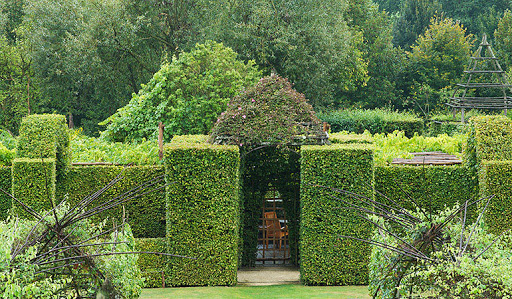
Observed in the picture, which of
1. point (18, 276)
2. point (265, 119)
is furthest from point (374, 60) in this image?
point (18, 276)

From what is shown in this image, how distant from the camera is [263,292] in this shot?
33.6 ft

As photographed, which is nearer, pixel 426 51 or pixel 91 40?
pixel 91 40

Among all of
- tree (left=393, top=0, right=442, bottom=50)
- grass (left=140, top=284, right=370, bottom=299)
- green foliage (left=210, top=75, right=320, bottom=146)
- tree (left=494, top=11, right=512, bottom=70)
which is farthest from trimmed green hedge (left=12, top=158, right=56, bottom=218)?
tree (left=393, top=0, right=442, bottom=50)

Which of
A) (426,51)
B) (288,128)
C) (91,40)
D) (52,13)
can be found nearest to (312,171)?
(288,128)

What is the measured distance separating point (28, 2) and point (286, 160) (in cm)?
2377

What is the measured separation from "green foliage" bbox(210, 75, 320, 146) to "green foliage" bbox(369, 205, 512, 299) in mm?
4548

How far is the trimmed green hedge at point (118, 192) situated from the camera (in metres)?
11.8

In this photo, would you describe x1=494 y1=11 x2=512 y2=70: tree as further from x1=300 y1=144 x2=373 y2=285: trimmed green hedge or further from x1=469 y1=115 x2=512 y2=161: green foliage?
x1=300 y1=144 x2=373 y2=285: trimmed green hedge

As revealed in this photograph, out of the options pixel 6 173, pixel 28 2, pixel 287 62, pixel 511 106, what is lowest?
pixel 6 173

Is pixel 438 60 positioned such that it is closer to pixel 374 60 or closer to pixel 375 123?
pixel 374 60

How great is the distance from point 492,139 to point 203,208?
5899 millimetres

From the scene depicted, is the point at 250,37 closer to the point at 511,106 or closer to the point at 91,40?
the point at 91,40

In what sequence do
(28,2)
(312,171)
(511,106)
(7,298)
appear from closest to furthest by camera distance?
(7,298) → (312,171) → (511,106) → (28,2)

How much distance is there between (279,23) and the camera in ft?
86.6
